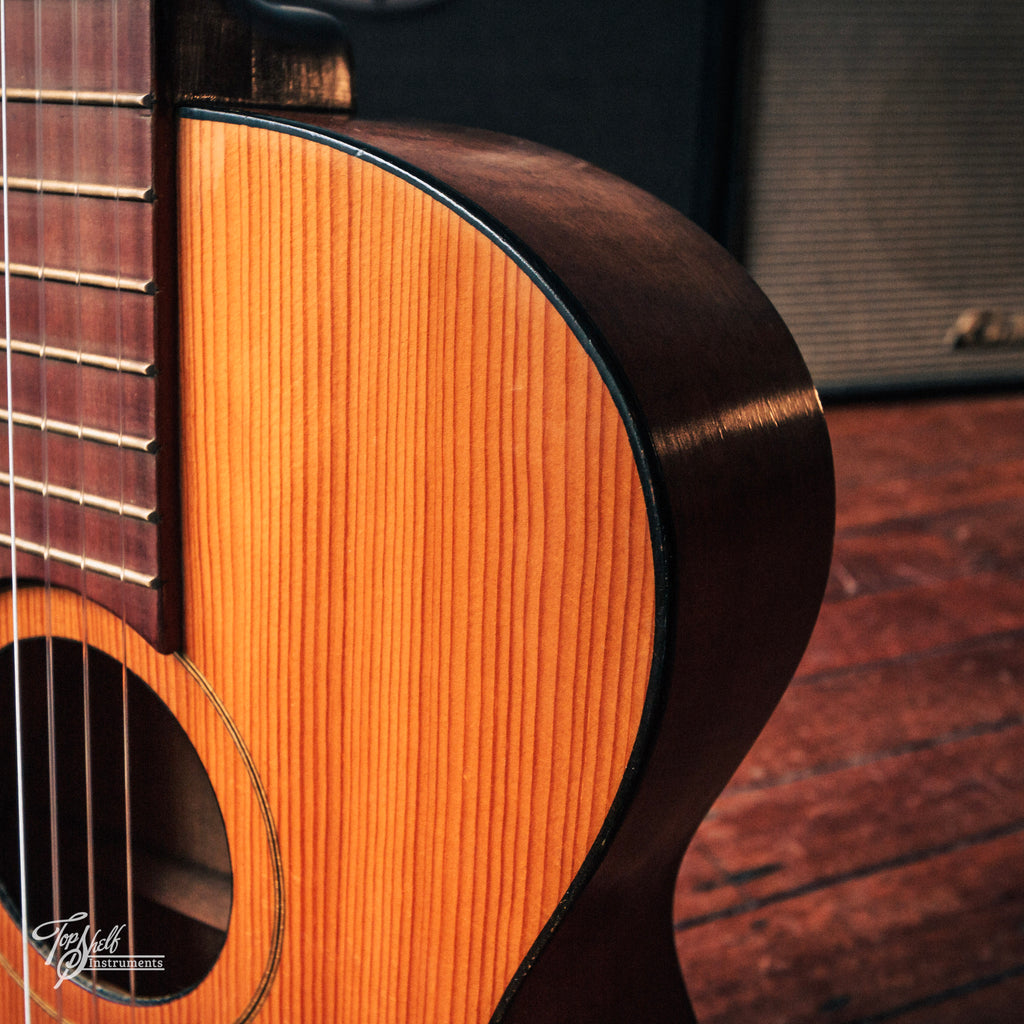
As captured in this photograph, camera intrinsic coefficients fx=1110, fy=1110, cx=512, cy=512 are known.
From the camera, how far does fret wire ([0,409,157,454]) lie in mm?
400

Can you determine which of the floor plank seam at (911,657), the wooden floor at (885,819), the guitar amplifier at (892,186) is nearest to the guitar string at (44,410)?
the wooden floor at (885,819)

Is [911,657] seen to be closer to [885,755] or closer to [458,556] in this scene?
[885,755]

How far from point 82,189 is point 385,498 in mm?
154

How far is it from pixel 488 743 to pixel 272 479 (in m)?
0.12

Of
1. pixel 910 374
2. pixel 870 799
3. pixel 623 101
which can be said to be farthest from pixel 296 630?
pixel 910 374

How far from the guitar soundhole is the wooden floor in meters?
0.39

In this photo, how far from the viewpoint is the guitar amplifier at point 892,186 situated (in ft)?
6.73

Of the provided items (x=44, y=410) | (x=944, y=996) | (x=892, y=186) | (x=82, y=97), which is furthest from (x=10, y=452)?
(x=892, y=186)

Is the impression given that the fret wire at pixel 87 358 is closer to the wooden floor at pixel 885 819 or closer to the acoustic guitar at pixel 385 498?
the acoustic guitar at pixel 385 498

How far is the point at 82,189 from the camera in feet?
1.27

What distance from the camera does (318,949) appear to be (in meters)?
0.43

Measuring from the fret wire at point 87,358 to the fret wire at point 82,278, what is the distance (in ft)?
0.08

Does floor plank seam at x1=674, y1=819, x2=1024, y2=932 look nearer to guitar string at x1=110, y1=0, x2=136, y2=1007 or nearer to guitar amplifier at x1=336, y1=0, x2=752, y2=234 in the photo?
guitar string at x1=110, y1=0, x2=136, y2=1007

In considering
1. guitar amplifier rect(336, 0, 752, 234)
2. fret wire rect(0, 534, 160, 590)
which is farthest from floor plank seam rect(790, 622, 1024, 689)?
fret wire rect(0, 534, 160, 590)
